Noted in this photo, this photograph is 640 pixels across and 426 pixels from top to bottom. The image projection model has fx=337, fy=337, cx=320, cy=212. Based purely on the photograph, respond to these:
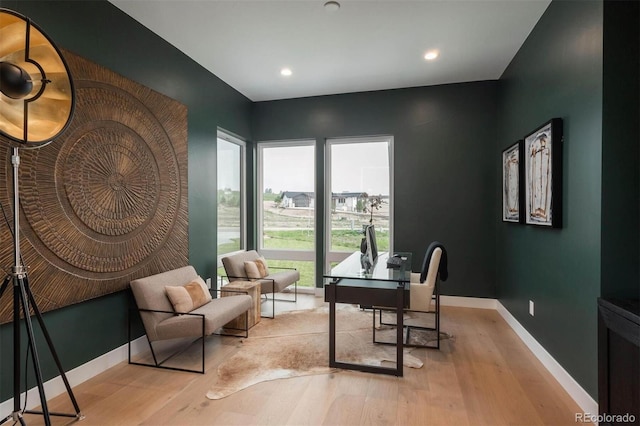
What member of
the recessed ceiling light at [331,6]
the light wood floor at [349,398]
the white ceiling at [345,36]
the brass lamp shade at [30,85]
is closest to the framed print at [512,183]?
the white ceiling at [345,36]

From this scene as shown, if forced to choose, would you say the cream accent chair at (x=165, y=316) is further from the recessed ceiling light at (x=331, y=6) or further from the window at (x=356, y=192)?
the recessed ceiling light at (x=331, y=6)

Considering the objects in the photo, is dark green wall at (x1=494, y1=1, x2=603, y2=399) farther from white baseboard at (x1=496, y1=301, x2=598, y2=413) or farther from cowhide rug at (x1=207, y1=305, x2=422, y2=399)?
cowhide rug at (x1=207, y1=305, x2=422, y2=399)

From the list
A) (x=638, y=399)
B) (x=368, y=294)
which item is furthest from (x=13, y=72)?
(x=638, y=399)

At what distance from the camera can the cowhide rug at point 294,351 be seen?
101 inches

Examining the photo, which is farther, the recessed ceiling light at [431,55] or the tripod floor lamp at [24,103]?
the recessed ceiling light at [431,55]

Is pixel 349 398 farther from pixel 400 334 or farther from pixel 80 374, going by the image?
pixel 80 374

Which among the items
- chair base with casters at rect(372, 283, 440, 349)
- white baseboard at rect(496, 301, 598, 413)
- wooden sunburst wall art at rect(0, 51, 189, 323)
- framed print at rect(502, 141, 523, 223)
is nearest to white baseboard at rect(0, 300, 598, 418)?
white baseboard at rect(496, 301, 598, 413)

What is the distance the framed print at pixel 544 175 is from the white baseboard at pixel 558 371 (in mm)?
1057

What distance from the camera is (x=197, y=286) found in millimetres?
3092

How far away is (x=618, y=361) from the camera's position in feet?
5.96

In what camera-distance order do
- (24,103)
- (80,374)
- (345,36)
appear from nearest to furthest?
(24,103) < (80,374) < (345,36)

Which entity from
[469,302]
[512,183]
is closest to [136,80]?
[512,183]

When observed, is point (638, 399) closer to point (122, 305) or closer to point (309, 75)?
point (122, 305)

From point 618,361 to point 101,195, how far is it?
3.53 meters
